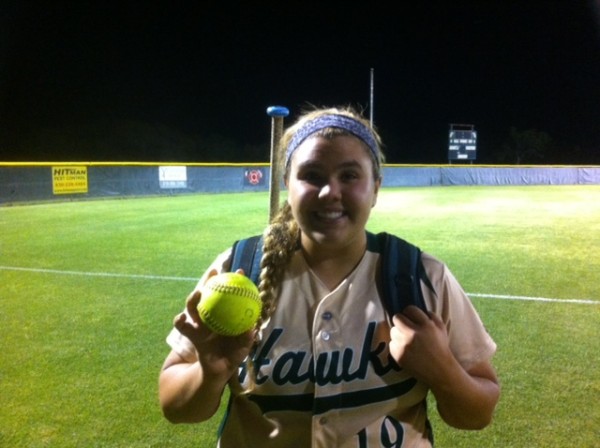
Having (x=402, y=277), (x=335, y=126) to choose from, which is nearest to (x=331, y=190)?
(x=335, y=126)

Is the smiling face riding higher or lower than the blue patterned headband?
lower

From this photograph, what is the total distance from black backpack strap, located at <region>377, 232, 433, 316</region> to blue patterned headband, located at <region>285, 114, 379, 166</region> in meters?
0.36

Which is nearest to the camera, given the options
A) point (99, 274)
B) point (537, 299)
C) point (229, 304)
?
point (229, 304)

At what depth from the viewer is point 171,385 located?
5.80 feet

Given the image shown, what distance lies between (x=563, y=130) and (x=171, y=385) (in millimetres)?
66554

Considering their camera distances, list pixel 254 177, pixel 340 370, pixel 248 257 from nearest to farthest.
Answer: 1. pixel 340 370
2. pixel 248 257
3. pixel 254 177

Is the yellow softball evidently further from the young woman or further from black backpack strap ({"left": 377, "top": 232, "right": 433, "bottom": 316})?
black backpack strap ({"left": 377, "top": 232, "right": 433, "bottom": 316})

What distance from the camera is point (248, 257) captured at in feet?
6.15

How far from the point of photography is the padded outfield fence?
18094 millimetres

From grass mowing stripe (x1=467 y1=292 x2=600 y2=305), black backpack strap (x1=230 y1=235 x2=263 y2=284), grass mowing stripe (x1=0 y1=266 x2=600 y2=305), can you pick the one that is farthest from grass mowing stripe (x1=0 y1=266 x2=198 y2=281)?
black backpack strap (x1=230 y1=235 x2=263 y2=284)

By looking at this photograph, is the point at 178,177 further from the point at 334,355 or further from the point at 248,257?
the point at 334,355

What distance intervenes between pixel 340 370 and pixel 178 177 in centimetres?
2193

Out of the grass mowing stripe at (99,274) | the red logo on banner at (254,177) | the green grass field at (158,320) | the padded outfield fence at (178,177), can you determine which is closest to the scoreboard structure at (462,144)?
the padded outfield fence at (178,177)

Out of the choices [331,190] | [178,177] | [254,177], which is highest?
[331,190]
